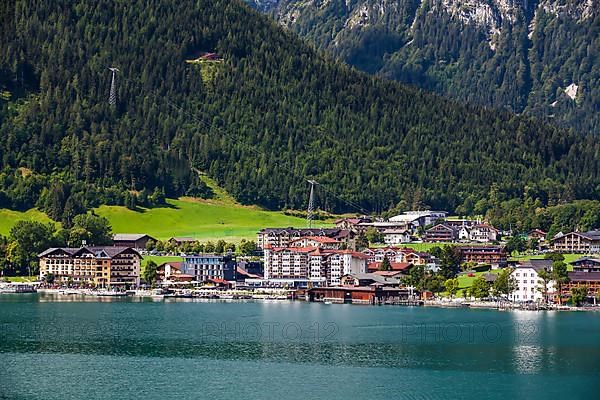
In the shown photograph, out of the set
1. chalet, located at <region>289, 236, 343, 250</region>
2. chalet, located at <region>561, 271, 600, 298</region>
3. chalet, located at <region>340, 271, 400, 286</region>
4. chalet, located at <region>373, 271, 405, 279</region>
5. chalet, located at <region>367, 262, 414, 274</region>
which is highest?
chalet, located at <region>289, 236, 343, 250</region>

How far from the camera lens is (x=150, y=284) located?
172625 mm

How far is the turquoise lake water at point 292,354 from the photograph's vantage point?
271 feet

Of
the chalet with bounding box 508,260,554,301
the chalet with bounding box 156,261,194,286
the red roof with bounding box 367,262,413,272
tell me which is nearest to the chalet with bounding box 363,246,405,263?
the red roof with bounding box 367,262,413,272

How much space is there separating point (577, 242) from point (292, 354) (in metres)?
103

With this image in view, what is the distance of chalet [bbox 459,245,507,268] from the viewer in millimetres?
180750

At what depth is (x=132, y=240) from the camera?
630 ft

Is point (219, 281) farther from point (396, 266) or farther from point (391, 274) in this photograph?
point (396, 266)

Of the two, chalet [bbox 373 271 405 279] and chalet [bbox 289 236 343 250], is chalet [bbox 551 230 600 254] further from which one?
chalet [bbox 289 236 343 250]

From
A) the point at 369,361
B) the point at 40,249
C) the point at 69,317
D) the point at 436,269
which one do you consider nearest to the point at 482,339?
the point at 369,361

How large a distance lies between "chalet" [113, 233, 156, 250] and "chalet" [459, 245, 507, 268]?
43470 millimetres

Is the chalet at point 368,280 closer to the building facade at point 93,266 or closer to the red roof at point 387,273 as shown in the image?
the red roof at point 387,273

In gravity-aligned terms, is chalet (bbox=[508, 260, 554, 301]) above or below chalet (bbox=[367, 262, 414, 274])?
below

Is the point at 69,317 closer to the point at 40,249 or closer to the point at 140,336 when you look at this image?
the point at 140,336

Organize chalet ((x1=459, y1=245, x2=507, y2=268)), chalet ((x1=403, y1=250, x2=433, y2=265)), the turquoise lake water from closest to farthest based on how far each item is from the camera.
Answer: the turquoise lake water < chalet ((x1=459, y1=245, x2=507, y2=268)) < chalet ((x1=403, y1=250, x2=433, y2=265))
